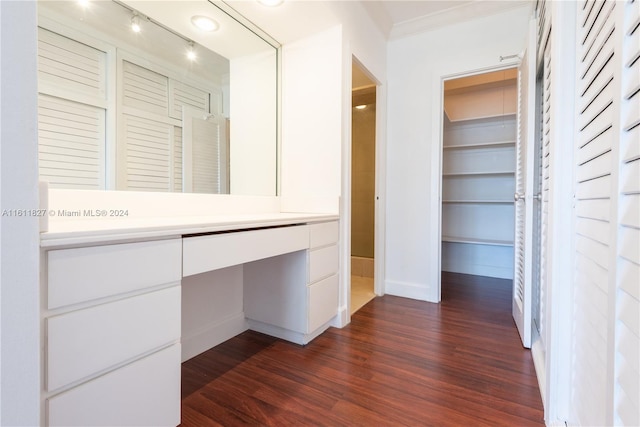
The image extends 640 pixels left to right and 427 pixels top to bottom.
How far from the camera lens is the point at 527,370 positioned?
5.11ft

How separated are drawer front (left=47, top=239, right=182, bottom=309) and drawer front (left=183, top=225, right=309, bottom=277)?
0.18 ft

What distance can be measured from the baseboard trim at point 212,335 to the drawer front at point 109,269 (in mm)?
854

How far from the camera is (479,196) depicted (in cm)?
355

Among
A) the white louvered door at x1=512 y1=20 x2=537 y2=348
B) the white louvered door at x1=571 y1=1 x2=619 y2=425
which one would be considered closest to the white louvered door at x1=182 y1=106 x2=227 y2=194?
the white louvered door at x1=571 y1=1 x2=619 y2=425

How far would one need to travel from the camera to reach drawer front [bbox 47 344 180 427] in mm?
773

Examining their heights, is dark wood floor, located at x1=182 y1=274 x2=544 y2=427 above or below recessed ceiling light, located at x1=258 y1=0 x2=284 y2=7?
below

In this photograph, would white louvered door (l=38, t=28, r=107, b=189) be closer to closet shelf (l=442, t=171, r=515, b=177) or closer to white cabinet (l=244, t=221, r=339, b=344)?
white cabinet (l=244, t=221, r=339, b=344)

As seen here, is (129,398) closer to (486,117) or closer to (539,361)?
(539,361)

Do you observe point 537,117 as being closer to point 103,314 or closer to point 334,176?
point 334,176

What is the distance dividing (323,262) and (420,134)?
1.57m

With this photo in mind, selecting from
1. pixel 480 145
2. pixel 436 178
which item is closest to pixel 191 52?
pixel 436 178

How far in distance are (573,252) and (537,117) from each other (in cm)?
113

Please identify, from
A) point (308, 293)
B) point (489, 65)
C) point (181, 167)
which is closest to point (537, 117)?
point (489, 65)

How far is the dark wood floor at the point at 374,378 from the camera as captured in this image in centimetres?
122
